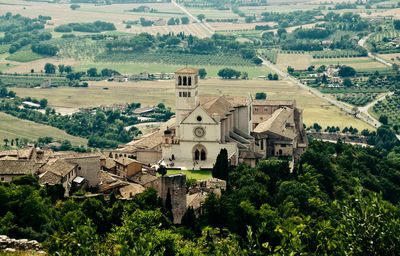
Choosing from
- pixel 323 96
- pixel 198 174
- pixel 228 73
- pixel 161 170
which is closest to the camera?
pixel 161 170

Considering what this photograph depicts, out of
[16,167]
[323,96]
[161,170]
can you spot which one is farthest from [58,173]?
[323,96]

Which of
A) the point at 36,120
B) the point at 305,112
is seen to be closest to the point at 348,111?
the point at 305,112

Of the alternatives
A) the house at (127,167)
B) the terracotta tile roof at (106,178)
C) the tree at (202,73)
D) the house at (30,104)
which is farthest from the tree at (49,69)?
the terracotta tile roof at (106,178)

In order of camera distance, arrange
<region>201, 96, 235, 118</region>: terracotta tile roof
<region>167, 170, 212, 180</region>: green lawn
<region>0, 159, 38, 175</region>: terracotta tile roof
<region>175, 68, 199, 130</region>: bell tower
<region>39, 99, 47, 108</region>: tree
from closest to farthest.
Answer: <region>0, 159, 38, 175</region>: terracotta tile roof → <region>167, 170, 212, 180</region>: green lawn → <region>201, 96, 235, 118</region>: terracotta tile roof → <region>175, 68, 199, 130</region>: bell tower → <region>39, 99, 47, 108</region>: tree

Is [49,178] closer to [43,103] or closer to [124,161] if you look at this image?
[124,161]

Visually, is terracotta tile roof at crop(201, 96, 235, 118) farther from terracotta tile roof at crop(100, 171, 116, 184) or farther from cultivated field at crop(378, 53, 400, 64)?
cultivated field at crop(378, 53, 400, 64)

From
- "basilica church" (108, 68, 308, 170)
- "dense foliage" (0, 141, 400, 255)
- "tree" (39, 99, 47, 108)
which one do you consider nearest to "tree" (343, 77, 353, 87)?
"tree" (39, 99, 47, 108)
